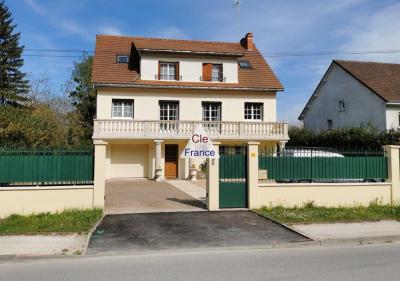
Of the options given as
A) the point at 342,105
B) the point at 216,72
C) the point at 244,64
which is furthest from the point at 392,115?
the point at 216,72

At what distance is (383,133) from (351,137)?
241 cm

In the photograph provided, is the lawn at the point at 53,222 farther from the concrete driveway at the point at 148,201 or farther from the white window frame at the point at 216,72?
the white window frame at the point at 216,72

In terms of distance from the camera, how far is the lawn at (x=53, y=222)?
32.7 ft

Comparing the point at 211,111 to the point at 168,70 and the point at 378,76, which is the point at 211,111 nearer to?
the point at 168,70

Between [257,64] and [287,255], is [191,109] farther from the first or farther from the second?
[287,255]

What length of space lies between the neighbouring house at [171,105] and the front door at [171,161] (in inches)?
2.6

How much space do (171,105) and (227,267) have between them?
20462 mm

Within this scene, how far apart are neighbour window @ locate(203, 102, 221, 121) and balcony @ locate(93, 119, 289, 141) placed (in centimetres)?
146

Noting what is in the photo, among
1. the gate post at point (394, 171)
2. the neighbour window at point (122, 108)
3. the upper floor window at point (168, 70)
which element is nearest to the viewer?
the gate post at point (394, 171)

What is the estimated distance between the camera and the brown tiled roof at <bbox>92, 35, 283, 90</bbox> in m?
26.1

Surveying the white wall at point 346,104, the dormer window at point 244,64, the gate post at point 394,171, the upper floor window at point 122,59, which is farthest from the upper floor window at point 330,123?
the gate post at point 394,171

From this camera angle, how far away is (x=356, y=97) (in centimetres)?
3253

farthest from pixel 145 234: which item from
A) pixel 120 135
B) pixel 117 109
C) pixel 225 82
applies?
pixel 225 82

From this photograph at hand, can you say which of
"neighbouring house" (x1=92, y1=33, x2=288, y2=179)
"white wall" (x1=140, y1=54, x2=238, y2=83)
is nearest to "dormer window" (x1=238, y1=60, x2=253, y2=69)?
"neighbouring house" (x1=92, y1=33, x2=288, y2=179)
